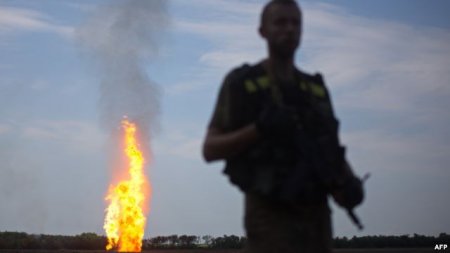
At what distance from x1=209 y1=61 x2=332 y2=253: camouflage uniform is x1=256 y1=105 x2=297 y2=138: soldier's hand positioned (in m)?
0.18

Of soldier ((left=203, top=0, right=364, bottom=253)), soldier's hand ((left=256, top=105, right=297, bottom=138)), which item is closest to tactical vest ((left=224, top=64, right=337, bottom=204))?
soldier ((left=203, top=0, right=364, bottom=253))

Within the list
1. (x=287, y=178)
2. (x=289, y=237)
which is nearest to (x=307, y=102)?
(x=287, y=178)

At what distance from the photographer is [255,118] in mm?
4031

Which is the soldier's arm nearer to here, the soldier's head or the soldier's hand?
the soldier's hand

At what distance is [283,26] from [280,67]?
273mm

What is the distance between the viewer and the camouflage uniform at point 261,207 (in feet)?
13.1

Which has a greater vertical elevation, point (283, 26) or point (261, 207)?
point (283, 26)

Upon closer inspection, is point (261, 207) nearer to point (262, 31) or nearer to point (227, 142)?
point (227, 142)

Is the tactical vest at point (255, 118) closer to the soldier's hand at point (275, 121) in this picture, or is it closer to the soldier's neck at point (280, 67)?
the soldier's neck at point (280, 67)

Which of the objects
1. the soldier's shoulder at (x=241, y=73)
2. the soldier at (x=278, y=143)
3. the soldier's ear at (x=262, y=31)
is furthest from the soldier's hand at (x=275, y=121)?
the soldier's ear at (x=262, y=31)

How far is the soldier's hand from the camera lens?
3.71 m

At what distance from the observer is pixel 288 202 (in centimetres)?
390

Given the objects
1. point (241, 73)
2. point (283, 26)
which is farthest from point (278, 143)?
point (283, 26)

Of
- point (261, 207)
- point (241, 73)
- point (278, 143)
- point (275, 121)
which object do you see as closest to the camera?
point (275, 121)
